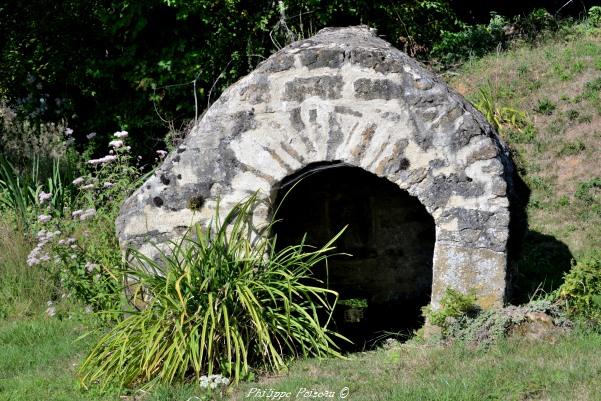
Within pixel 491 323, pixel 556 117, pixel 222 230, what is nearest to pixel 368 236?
pixel 491 323

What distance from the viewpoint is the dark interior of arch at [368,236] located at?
28.5ft

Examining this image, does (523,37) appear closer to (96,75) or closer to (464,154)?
(96,75)

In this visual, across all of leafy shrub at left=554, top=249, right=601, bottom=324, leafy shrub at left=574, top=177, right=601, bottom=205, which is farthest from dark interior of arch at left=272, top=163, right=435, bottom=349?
leafy shrub at left=574, top=177, right=601, bottom=205

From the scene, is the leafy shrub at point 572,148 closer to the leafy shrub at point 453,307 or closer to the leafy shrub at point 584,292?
the leafy shrub at point 584,292

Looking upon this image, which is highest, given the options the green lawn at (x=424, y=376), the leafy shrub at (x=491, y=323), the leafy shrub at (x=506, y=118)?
the leafy shrub at (x=506, y=118)

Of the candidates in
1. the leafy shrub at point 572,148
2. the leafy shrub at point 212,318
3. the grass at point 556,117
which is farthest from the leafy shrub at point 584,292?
the leafy shrub at point 572,148

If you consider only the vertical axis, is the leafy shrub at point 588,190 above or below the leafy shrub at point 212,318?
above

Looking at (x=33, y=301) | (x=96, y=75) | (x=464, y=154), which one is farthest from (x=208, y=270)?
(x=96, y=75)

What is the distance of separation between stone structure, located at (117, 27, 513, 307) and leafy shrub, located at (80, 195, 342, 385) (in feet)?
0.99

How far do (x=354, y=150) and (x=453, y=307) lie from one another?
128cm

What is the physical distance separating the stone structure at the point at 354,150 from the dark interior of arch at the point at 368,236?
5.92ft

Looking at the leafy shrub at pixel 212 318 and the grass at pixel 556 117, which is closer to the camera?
the leafy shrub at pixel 212 318

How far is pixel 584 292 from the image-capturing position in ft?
22.3

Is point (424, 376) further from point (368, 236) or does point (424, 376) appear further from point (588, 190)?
point (588, 190)
